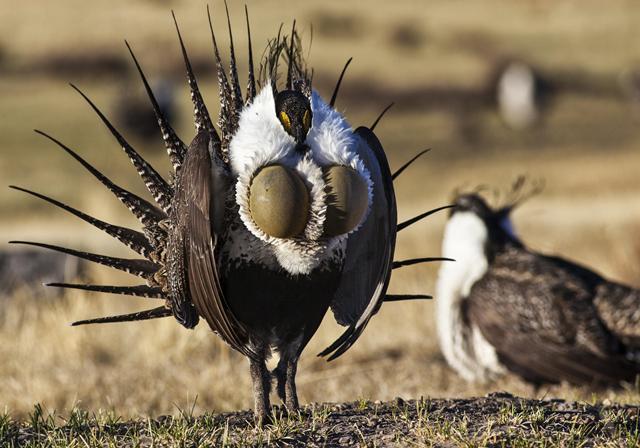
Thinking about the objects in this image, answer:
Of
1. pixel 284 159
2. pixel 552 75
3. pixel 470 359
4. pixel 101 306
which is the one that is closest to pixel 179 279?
pixel 284 159

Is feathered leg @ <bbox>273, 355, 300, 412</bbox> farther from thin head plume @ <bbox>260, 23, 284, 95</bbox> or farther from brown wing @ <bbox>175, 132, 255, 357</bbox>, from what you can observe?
thin head plume @ <bbox>260, 23, 284, 95</bbox>

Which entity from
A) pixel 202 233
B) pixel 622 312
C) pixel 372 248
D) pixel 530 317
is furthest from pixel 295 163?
pixel 622 312

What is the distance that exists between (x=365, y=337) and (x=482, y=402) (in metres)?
3.45

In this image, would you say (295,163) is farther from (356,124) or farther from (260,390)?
(356,124)

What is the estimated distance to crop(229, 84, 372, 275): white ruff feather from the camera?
3457 millimetres

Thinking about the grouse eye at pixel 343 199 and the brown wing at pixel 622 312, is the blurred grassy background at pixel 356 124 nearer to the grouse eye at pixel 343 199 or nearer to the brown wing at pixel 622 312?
the brown wing at pixel 622 312

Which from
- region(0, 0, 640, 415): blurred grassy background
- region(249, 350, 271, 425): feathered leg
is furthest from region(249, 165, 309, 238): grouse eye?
region(0, 0, 640, 415): blurred grassy background

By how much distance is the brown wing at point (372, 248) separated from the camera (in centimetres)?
372

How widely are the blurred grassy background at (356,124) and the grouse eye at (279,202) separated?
2018mm

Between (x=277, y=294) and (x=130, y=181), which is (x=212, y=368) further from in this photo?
(x=130, y=181)

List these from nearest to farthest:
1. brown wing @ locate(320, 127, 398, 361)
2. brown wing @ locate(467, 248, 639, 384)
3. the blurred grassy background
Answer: brown wing @ locate(320, 127, 398, 361) → brown wing @ locate(467, 248, 639, 384) → the blurred grassy background

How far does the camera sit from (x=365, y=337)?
7.55 m

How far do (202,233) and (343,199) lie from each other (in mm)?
430

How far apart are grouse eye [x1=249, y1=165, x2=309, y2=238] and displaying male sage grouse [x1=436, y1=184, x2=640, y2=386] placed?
3.23 meters
